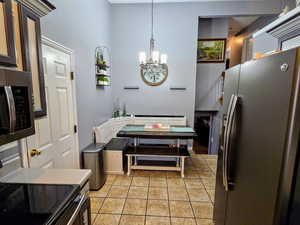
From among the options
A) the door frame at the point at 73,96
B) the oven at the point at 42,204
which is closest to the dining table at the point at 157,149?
the door frame at the point at 73,96

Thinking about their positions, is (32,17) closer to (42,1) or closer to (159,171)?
(42,1)

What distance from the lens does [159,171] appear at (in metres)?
3.39

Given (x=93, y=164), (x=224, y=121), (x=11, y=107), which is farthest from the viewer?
(x=93, y=164)

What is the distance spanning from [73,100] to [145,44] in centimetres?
249

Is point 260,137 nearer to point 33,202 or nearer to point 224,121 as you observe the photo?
point 224,121

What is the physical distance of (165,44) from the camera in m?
4.07

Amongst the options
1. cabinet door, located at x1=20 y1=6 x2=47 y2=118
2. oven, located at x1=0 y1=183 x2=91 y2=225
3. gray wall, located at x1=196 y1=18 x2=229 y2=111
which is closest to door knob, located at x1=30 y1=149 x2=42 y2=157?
oven, located at x1=0 y1=183 x2=91 y2=225

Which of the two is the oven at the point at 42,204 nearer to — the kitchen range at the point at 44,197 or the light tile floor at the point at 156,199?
the kitchen range at the point at 44,197

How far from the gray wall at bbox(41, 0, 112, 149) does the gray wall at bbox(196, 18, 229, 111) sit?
2.49 m

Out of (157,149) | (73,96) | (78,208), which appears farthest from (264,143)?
(157,149)

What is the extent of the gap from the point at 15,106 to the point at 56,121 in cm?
122

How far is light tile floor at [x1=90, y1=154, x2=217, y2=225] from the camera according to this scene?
83.0 inches

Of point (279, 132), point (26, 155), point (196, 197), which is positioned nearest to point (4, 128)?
point (26, 155)

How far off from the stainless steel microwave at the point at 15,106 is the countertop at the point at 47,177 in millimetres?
462
